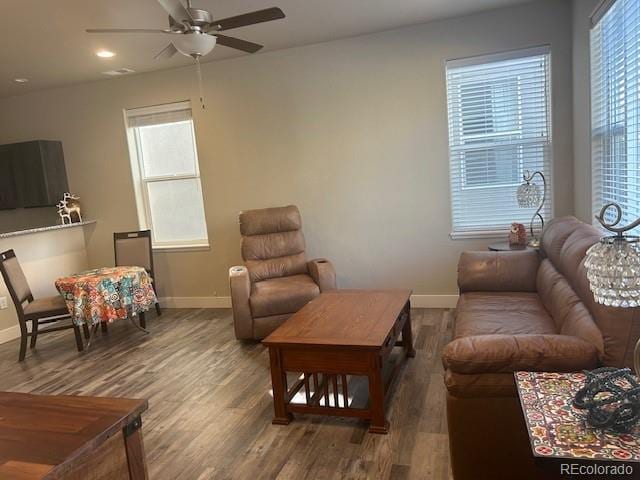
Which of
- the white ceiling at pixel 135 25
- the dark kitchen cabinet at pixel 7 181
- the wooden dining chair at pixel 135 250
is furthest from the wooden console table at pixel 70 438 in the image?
the dark kitchen cabinet at pixel 7 181

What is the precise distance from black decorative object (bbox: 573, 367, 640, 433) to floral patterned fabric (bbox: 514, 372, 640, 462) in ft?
0.07

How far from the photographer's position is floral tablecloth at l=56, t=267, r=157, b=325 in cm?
407

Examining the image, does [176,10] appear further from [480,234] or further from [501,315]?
[480,234]

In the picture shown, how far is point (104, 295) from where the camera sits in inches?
163

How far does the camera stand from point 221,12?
3516mm

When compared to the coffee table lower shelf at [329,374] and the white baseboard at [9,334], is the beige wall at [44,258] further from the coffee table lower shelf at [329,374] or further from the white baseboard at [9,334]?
the coffee table lower shelf at [329,374]

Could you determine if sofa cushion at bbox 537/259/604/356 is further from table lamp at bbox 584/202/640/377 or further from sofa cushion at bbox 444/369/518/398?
table lamp at bbox 584/202/640/377

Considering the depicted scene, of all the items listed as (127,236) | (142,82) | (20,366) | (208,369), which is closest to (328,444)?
(208,369)

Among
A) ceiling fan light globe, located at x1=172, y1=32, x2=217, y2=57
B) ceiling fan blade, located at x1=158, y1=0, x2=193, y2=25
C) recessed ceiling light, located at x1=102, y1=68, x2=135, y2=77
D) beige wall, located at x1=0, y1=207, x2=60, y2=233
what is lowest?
beige wall, located at x1=0, y1=207, x2=60, y2=233

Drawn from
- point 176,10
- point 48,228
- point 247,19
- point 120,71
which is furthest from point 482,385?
point 48,228

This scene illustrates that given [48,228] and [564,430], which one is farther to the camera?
[48,228]

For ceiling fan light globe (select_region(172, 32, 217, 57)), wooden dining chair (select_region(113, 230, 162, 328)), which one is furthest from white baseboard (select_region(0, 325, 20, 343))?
ceiling fan light globe (select_region(172, 32, 217, 57))

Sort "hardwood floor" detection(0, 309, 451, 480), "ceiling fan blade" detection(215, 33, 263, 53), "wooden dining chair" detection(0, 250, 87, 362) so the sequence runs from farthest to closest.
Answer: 1. "wooden dining chair" detection(0, 250, 87, 362)
2. "ceiling fan blade" detection(215, 33, 263, 53)
3. "hardwood floor" detection(0, 309, 451, 480)

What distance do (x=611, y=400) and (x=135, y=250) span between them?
188 inches
